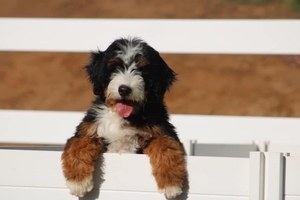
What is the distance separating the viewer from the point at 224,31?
23.2ft

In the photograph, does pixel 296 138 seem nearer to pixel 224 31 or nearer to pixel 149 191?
pixel 224 31

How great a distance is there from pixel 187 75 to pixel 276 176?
37.9 feet

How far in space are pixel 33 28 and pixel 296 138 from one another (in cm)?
317

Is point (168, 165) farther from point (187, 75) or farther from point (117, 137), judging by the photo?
point (187, 75)

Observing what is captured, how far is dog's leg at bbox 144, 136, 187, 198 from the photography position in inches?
142

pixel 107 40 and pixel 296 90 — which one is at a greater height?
pixel 296 90

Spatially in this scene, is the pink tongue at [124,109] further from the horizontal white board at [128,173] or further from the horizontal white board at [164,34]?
the horizontal white board at [164,34]

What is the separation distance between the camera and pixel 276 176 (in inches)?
136

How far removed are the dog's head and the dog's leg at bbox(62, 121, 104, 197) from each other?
1.09 ft

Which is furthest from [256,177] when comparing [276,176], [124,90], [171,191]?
[124,90]

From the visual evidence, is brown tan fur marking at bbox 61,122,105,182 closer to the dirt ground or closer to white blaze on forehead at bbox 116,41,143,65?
white blaze on forehead at bbox 116,41,143,65

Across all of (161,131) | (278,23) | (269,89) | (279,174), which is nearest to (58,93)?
(269,89)

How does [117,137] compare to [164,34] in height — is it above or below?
below

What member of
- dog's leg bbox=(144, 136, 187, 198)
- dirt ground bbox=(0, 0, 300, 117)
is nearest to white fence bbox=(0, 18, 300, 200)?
dog's leg bbox=(144, 136, 187, 198)
